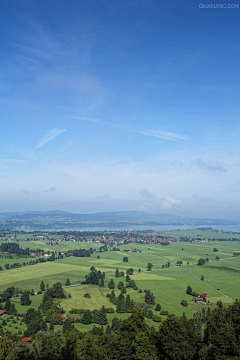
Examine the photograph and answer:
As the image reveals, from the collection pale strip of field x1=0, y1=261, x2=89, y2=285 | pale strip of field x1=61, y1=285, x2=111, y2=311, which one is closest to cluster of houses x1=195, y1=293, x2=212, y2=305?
pale strip of field x1=61, y1=285, x2=111, y2=311

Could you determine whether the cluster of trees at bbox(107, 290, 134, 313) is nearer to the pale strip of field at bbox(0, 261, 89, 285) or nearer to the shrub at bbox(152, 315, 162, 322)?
the shrub at bbox(152, 315, 162, 322)

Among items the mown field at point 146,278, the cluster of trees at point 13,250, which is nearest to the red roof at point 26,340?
the mown field at point 146,278

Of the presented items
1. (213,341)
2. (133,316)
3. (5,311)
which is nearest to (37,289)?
(5,311)

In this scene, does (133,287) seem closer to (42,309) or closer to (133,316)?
(42,309)

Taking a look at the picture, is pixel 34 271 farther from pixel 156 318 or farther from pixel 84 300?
pixel 156 318

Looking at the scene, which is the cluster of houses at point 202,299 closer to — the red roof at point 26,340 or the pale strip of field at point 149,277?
the pale strip of field at point 149,277

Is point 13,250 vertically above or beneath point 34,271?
above

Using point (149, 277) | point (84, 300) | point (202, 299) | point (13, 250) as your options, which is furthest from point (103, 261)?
point (202, 299)

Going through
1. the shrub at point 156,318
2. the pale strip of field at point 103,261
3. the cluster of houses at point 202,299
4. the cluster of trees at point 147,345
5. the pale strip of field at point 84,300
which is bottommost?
the pale strip of field at point 103,261
